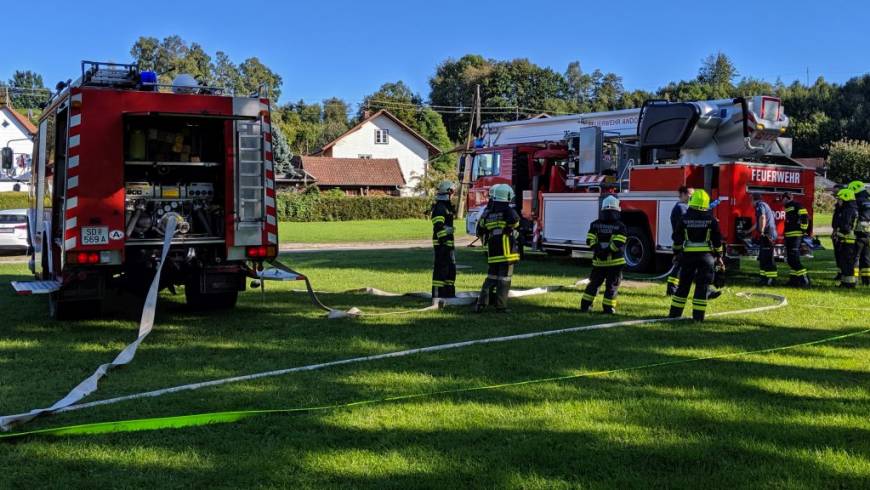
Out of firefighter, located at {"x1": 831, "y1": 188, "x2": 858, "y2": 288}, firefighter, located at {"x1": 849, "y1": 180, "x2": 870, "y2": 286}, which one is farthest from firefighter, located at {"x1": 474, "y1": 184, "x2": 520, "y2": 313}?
firefighter, located at {"x1": 849, "y1": 180, "x2": 870, "y2": 286}

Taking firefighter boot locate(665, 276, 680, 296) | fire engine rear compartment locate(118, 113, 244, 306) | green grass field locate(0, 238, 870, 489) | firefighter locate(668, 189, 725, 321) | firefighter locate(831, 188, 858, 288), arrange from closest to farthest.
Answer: green grass field locate(0, 238, 870, 489), fire engine rear compartment locate(118, 113, 244, 306), firefighter locate(668, 189, 725, 321), firefighter boot locate(665, 276, 680, 296), firefighter locate(831, 188, 858, 288)

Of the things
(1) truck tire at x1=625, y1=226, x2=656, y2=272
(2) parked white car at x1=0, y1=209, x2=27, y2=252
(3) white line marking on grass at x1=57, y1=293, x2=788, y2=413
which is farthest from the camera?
(2) parked white car at x1=0, y1=209, x2=27, y2=252

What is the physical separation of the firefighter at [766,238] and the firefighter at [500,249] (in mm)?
5194

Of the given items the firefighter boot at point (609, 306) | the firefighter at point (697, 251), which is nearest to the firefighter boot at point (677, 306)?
the firefighter at point (697, 251)

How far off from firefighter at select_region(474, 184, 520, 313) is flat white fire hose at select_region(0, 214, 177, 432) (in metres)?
3.88

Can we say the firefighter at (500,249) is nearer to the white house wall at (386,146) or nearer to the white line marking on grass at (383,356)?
the white line marking on grass at (383,356)

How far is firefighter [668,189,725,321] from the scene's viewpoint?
9367 millimetres

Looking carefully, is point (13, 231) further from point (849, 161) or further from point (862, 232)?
point (849, 161)

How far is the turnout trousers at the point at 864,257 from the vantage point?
42.1 feet

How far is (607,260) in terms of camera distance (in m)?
10.1

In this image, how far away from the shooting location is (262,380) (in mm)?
6457

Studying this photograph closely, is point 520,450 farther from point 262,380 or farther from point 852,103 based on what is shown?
point 852,103

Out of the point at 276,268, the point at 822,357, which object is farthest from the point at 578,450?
the point at 276,268

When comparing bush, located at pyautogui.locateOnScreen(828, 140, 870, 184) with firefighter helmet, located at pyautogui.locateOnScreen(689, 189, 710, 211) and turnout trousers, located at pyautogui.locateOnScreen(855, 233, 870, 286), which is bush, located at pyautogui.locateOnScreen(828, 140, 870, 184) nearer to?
turnout trousers, located at pyautogui.locateOnScreen(855, 233, 870, 286)
